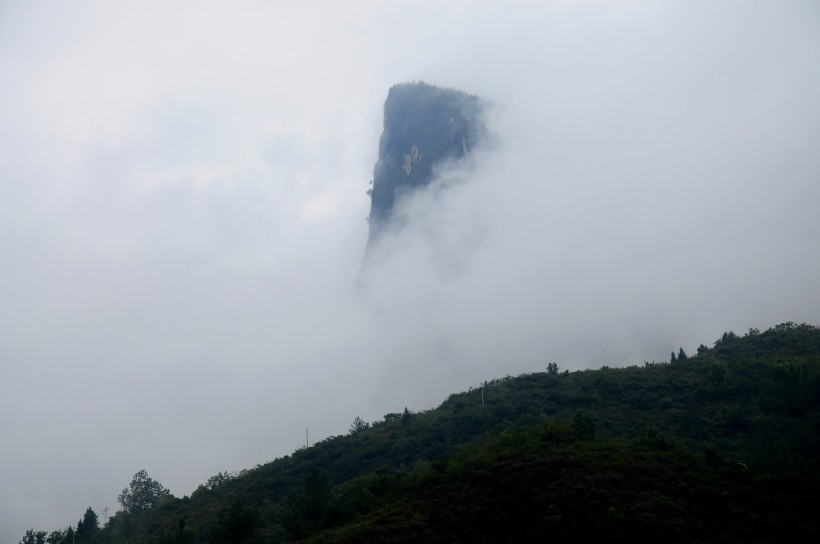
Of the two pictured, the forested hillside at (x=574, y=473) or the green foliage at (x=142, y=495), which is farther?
the green foliage at (x=142, y=495)

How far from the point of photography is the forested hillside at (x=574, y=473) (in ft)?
127

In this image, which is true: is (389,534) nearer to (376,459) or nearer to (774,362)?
(376,459)

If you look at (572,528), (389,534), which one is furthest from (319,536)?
(572,528)

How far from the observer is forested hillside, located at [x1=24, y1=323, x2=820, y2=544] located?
38.7m

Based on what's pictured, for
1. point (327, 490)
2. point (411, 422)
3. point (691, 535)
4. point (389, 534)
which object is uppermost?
point (411, 422)

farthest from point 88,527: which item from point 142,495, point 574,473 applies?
point 574,473

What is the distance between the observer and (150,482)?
379ft

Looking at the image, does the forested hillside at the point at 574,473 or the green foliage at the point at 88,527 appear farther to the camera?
the green foliage at the point at 88,527

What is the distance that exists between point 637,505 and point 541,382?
70.2 meters

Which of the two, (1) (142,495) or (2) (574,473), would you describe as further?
(1) (142,495)

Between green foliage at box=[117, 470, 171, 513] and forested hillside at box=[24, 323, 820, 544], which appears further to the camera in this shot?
green foliage at box=[117, 470, 171, 513]

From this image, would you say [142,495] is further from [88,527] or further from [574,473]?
[574,473]

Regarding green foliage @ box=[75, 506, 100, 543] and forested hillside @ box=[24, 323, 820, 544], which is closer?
forested hillside @ box=[24, 323, 820, 544]

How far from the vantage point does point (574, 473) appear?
4403 cm
